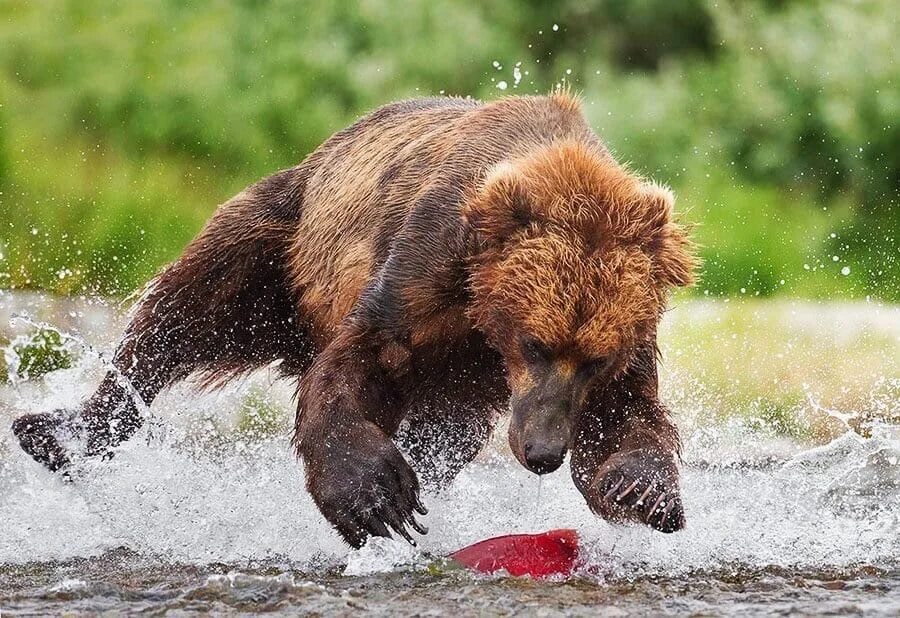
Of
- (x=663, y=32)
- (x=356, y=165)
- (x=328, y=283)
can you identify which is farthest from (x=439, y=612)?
(x=663, y=32)

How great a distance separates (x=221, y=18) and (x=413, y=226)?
24.6 ft

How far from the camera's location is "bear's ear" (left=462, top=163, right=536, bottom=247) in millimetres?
5164

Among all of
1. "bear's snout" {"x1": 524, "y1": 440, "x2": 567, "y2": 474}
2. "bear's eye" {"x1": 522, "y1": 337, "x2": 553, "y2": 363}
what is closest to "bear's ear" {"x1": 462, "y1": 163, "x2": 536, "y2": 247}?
"bear's eye" {"x1": 522, "y1": 337, "x2": 553, "y2": 363}

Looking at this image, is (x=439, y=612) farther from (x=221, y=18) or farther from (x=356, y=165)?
(x=221, y=18)

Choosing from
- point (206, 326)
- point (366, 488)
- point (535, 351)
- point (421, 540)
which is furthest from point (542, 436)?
point (206, 326)

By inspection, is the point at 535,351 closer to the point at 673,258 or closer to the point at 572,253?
the point at 572,253

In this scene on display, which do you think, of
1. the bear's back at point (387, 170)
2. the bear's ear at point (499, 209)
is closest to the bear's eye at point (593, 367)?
the bear's ear at point (499, 209)

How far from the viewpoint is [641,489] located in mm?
5328

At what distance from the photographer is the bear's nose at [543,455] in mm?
4863

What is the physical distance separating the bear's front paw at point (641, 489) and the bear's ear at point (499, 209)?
95 cm

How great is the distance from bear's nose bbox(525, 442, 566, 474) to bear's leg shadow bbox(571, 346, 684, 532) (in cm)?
51

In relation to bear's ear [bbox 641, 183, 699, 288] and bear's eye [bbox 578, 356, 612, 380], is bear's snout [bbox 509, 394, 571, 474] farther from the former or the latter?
bear's ear [bbox 641, 183, 699, 288]

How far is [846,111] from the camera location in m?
12.2

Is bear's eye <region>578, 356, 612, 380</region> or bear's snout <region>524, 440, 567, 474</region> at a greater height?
bear's eye <region>578, 356, 612, 380</region>
